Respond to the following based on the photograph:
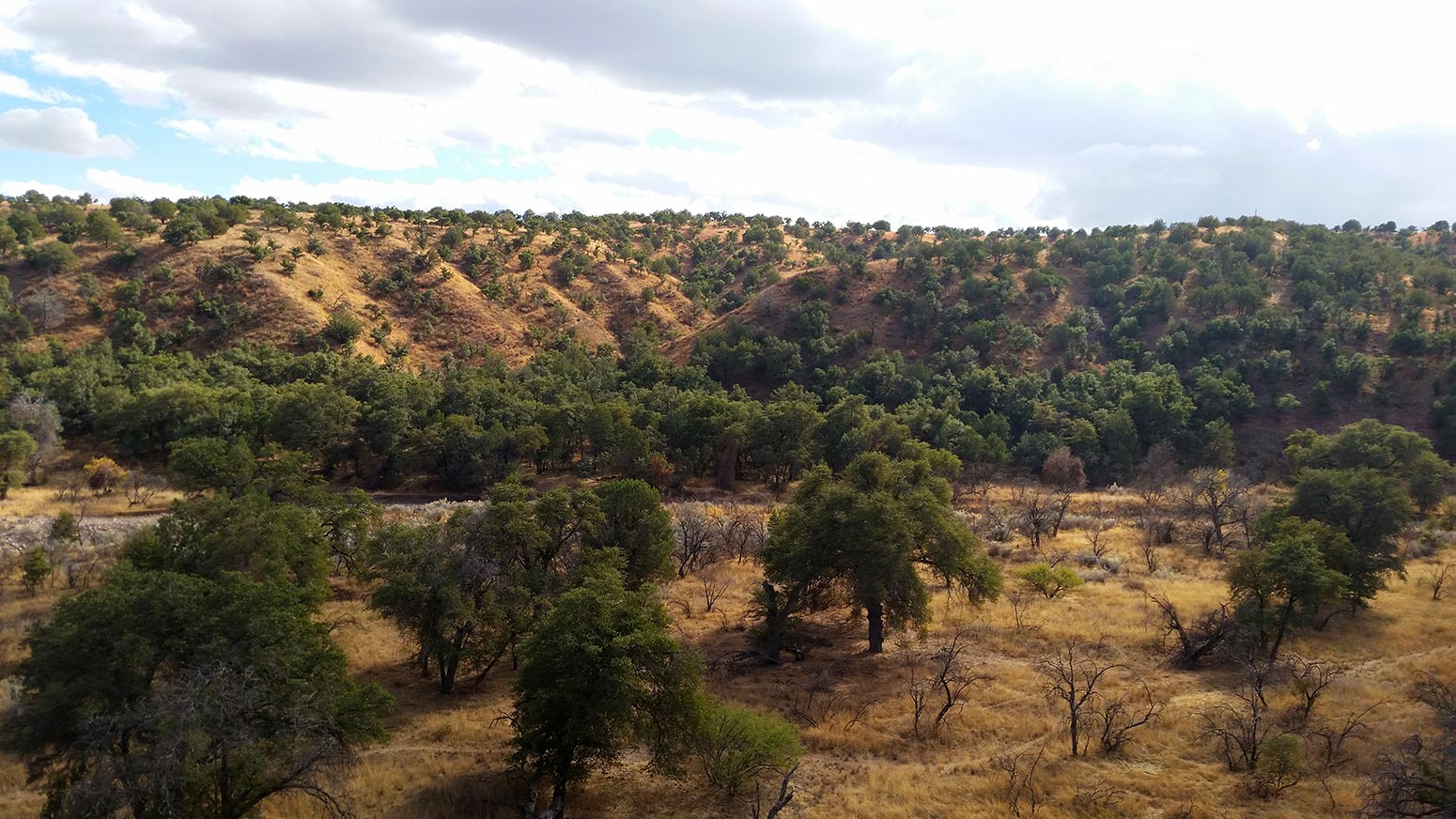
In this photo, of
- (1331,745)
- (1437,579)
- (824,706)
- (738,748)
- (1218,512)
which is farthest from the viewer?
(1218,512)

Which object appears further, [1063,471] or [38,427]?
[1063,471]

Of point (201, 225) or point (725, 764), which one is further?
point (201, 225)

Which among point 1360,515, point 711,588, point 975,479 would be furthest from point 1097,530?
point 711,588

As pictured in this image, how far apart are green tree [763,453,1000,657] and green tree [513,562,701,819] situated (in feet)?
27.2

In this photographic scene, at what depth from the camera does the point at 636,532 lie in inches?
1126

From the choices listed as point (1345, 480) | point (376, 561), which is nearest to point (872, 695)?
point (376, 561)

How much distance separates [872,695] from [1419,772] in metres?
12.6

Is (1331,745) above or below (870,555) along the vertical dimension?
below

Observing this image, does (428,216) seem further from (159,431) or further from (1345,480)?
(1345,480)

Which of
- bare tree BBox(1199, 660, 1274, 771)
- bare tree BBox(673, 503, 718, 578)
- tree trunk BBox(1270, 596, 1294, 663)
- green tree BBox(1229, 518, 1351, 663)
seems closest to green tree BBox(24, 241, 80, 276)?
bare tree BBox(673, 503, 718, 578)

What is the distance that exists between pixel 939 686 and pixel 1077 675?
4588mm

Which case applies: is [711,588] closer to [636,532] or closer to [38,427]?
[636,532]

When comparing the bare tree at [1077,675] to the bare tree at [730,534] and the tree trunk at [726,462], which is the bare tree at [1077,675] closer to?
the bare tree at [730,534]

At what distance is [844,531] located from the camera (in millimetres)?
25297
